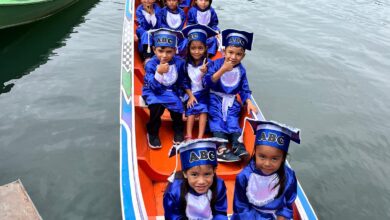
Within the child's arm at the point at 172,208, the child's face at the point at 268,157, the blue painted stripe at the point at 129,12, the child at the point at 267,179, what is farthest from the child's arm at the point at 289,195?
the blue painted stripe at the point at 129,12

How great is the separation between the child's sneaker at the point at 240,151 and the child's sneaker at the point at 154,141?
93cm

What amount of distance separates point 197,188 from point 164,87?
1.95 meters

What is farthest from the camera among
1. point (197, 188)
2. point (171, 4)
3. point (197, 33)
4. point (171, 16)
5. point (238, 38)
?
point (171, 16)

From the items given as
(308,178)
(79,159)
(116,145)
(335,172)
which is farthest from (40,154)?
(335,172)

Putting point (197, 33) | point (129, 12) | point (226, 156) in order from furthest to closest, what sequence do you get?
1. point (129, 12)
2. point (197, 33)
3. point (226, 156)

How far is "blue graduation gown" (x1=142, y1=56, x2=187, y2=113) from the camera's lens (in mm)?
4289

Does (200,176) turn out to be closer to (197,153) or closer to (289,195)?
(197,153)

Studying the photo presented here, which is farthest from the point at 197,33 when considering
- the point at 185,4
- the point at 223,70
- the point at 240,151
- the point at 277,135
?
the point at 185,4

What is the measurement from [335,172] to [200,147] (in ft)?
11.4

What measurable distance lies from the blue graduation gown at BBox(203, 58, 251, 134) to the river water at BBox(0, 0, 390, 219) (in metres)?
1.50

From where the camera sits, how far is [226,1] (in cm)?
1323

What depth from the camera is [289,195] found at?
2.93 metres

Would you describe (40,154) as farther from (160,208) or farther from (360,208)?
(360,208)

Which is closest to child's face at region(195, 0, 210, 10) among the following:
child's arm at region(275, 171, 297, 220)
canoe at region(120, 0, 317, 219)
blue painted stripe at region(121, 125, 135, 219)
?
canoe at region(120, 0, 317, 219)
